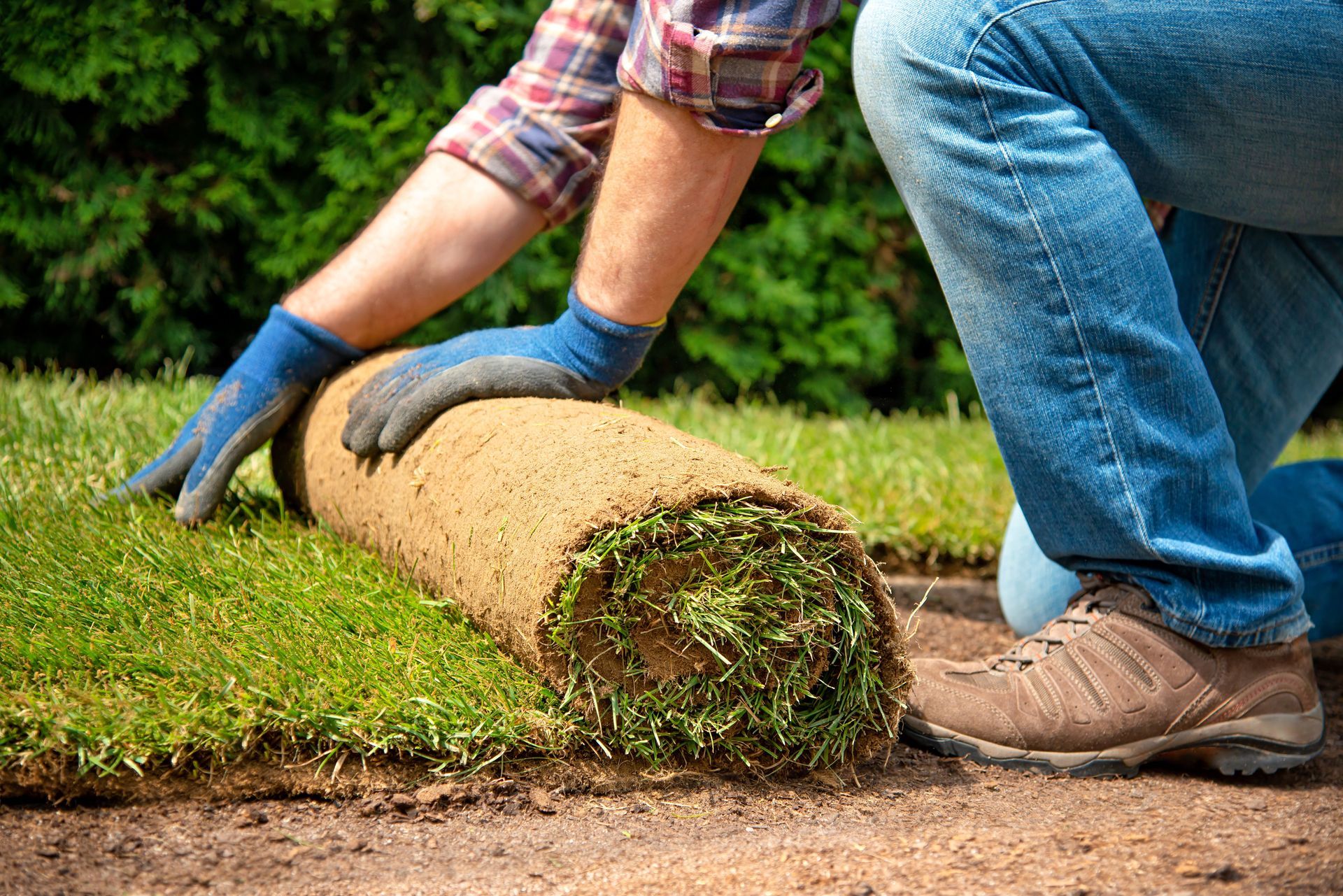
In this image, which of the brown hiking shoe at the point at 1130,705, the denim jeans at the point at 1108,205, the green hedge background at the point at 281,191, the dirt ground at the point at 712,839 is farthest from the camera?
the green hedge background at the point at 281,191

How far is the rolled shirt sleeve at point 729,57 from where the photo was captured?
1.57 metres

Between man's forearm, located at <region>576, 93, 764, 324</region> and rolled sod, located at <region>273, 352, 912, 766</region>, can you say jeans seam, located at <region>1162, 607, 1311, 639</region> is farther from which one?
man's forearm, located at <region>576, 93, 764, 324</region>

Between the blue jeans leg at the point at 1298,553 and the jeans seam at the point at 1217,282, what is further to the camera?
the blue jeans leg at the point at 1298,553

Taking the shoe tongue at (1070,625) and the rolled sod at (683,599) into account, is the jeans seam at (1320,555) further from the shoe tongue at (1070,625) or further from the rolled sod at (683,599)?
the rolled sod at (683,599)

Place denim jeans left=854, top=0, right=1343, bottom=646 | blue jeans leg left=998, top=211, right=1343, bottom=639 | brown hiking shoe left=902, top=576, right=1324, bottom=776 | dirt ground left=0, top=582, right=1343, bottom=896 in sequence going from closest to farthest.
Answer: dirt ground left=0, top=582, right=1343, bottom=896 → denim jeans left=854, top=0, right=1343, bottom=646 → brown hiking shoe left=902, top=576, right=1324, bottom=776 → blue jeans leg left=998, top=211, right=1343, bottom=639

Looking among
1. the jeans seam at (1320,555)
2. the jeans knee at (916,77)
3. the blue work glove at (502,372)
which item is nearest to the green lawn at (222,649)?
the blue work glove at (502,372)

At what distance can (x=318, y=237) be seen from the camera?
453 cm

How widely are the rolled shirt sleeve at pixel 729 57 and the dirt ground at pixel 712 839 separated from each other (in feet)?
3.32

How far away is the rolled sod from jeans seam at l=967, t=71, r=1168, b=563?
0.39m

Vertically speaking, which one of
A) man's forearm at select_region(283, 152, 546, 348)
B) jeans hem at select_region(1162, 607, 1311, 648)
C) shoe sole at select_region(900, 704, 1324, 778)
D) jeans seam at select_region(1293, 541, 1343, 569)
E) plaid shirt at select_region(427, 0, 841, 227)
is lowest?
shoe sole at select_region(900, 704, 1324, 778)

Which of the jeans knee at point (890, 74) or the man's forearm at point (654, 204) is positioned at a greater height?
the jeans knee at point (890, 74)

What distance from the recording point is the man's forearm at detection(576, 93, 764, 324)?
1.70m

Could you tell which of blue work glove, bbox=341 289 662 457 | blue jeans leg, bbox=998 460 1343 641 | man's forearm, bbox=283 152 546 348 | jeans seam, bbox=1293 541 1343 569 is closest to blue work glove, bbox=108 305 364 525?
man's forearm, bbox=283 152 546 348

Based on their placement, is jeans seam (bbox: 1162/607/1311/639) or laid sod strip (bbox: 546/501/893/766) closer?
laid sod strip (bbox: 546/501/893/766)
